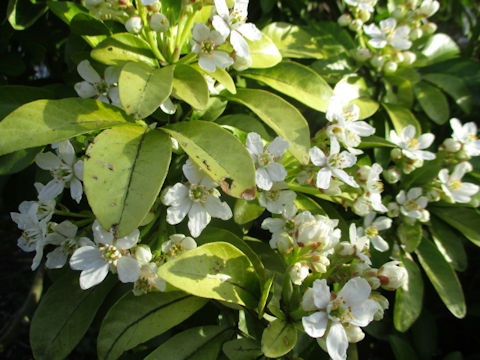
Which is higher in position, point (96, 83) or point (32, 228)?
point (96, 83)

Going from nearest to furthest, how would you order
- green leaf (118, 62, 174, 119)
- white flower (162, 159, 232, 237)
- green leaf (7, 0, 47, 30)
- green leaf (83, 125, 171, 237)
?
green leaf (83, 125, 171, 237)
green leaf (118, 62, 174, 119)
white flower (162, 159, 232, 237)
green leaf (7, 0, 47, 30)

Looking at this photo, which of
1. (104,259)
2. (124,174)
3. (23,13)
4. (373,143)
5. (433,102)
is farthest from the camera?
(433,102)

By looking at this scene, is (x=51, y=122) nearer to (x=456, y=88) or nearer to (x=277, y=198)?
(x=277, y=198)

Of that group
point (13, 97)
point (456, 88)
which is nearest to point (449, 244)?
point (456, 88)

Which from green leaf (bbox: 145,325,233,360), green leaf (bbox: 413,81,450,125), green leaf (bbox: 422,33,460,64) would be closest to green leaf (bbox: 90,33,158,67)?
green leaf (bbox: 145,325,233,360)

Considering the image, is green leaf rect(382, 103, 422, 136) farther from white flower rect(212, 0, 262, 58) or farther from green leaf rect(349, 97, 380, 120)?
white flower rect(212, 0, 262, 58)

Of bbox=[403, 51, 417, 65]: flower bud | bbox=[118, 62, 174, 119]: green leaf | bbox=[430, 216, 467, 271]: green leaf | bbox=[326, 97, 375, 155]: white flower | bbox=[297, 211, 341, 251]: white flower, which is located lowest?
bbox=[430, 216, 467, 271]: green leaf
